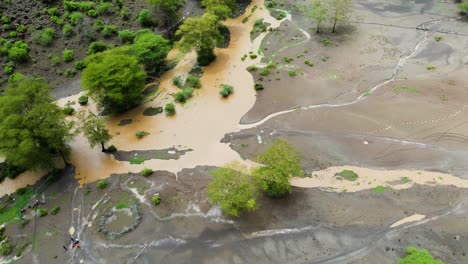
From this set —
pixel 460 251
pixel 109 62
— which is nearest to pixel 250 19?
pixel 109 62

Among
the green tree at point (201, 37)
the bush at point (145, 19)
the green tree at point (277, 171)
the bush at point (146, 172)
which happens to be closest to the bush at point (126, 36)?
the bush at point (145, 19)

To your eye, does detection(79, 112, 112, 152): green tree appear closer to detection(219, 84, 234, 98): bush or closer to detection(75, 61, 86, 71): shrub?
detection(219, 84, 234, 98): bush

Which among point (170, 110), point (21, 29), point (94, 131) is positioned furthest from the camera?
point (21, 29)

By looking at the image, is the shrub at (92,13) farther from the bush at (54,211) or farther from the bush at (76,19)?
the bush at (54,211)

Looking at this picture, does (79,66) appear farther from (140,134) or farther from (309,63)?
(309,63)

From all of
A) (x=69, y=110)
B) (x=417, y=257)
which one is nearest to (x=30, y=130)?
(x=69, y=110)
